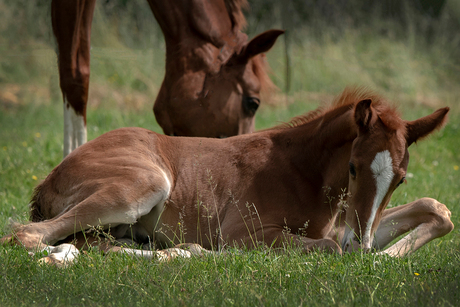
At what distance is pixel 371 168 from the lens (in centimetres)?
314

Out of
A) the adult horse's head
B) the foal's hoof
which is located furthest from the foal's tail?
the adult horse's head

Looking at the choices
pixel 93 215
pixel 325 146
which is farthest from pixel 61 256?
pixel 325 146

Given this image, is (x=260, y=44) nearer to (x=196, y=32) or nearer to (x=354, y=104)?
(x=196, y=32)

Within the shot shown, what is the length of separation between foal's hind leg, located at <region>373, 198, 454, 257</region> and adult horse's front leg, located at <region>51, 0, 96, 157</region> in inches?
121

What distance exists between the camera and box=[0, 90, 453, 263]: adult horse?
10.7ft

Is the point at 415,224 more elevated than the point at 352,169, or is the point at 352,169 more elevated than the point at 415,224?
the point at 352,169

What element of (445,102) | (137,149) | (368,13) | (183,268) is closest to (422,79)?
(445,102)

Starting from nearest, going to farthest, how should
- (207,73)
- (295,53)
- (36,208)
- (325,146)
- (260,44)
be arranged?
(325,146) < (36,208) < (260,44) < (207,73) < (295,53)

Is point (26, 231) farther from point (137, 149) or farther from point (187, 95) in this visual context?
point (187, 95)

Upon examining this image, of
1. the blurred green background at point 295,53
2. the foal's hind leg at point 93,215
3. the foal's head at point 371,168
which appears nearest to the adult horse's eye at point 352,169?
the foal's head at point 371,168

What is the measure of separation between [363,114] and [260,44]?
197 centimetres

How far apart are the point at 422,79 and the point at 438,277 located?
40.7 feet

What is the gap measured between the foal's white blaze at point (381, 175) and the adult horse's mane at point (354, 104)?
0.25 metres

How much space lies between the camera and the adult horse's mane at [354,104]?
3.33 metres
